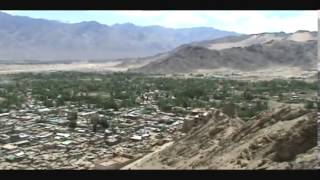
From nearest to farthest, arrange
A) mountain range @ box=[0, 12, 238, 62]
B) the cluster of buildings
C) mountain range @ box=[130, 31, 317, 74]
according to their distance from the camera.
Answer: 1. the cluster of buildings
2. mountain range @ box=[130, 31, 317, 74]
3. mountain range @ box=[0, 12, 238, 62]

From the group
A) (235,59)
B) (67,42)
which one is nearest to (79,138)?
(235,59)

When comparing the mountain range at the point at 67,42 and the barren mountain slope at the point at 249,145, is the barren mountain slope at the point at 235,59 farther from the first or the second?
the barren mountain slope at the point at 249,145

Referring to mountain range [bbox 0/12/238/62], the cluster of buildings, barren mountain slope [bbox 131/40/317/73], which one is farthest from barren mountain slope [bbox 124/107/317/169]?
mountain range [bbox 0/12/238/62]

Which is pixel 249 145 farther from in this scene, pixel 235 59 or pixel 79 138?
pixel 235 59

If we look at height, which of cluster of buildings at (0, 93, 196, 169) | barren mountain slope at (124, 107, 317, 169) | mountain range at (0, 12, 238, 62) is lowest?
cluster of buildings at (0, 93, 196, 169)

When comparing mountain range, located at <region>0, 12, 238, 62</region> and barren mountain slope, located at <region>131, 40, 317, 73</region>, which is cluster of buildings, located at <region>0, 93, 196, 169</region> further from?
mountain range, located at <region>0, 12, 238, 62</region>

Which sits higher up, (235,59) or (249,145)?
(235,59)

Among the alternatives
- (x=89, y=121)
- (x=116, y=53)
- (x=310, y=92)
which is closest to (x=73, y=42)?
(x=116, y=53)

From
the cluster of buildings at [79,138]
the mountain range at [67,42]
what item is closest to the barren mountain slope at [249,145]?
the cluster of buildings at [79,138]

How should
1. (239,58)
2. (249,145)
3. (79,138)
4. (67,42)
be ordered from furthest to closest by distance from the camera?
1. (67,42)
2. (239,58)
3. (79,138)
4. (249,145)

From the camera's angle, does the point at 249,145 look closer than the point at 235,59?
Yes

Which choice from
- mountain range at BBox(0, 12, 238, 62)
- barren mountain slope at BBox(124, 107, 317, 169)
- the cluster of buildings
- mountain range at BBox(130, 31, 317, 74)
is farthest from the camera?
mountain range at BBox(0, 12, 238, 62)

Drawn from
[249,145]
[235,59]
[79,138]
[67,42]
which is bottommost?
[79,138]
